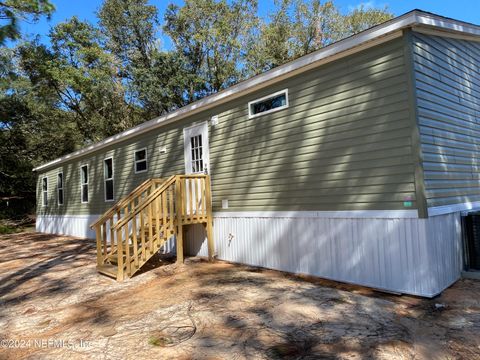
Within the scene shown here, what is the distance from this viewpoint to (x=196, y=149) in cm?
773

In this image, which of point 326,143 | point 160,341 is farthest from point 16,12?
point 160,341

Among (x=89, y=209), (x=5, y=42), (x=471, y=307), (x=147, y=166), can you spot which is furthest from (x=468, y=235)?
(x=89, y=209)

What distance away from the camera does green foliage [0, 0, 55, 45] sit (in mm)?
7755

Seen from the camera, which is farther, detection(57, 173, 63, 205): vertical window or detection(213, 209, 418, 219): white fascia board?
detection(57, 173, 63, 205): vertical window

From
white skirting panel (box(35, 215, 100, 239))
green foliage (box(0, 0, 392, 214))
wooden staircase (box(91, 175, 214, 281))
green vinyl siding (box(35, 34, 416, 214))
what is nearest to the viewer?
green vinyl siding (box(35, 34, 416, 214))

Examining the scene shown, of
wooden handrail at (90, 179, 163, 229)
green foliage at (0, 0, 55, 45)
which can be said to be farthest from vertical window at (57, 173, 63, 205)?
wooden handrail at (90, 179, 163, 229)

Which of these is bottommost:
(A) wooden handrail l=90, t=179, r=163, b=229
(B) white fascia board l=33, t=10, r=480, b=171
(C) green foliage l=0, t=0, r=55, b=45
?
(A) wooden handrail l=90, t=179, r=163, b=229

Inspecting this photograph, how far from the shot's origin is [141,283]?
562 cm

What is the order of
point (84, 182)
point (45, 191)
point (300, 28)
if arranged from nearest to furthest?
point (84, 182) → point (45, 191) → point (300, 28)

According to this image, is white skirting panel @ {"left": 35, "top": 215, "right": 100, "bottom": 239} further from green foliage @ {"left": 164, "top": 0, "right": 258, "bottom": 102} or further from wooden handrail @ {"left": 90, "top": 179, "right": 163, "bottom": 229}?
green foliage @ {"left": 164, "top": 0, "right": 258, "bottom": 102}

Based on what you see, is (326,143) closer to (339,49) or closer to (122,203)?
(339,49)

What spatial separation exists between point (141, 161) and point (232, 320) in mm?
6620

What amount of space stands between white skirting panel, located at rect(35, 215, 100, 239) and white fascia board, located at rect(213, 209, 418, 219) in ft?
22.5

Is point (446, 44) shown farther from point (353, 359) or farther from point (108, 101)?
point (108, 101)
